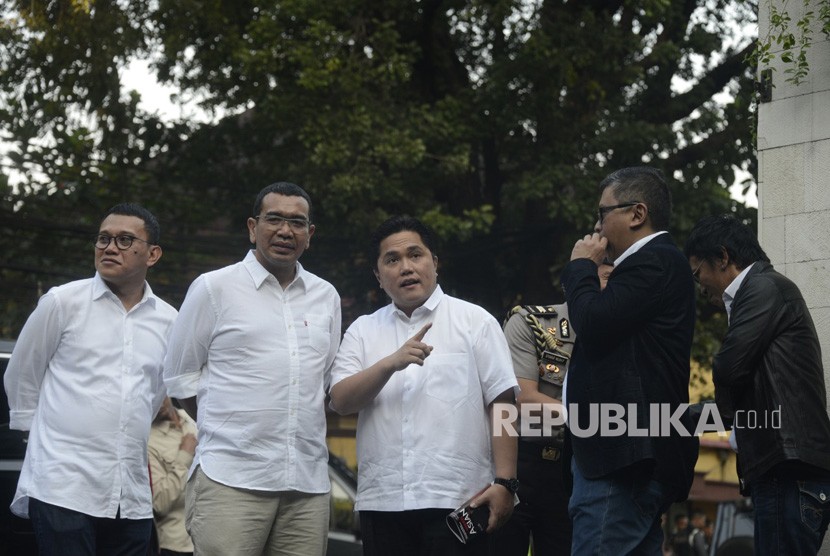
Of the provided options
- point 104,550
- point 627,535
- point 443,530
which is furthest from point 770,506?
point 104,550

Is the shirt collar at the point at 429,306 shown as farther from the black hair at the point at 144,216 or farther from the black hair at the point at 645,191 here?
the black hair at the point at 144,216

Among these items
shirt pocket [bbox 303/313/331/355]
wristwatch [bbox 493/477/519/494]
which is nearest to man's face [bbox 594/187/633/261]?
wristwatch [bbox 493/477/519/494]

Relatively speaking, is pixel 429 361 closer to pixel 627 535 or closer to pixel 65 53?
pixel 627 535

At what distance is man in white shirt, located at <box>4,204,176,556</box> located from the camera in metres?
5.21

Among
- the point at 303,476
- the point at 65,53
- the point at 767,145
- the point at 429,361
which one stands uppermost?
the point at 65,53

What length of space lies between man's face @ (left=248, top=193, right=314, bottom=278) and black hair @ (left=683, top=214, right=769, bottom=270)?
162 cm

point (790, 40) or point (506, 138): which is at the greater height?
point (506, 138)

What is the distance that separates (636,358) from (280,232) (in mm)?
1677

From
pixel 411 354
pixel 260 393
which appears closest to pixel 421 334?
pixel 411 354

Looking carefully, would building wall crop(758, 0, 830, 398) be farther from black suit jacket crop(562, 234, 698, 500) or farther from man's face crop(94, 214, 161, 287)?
man's face crop(94, 214, 161, 287)

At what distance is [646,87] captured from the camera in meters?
16.6

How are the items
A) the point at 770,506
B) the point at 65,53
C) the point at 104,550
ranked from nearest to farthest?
the point at 770,506, the point at 104,550, the point at 65,53

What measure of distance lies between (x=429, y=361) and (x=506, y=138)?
11.5 m

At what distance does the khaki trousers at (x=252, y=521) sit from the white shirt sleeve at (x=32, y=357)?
93 centimetres
